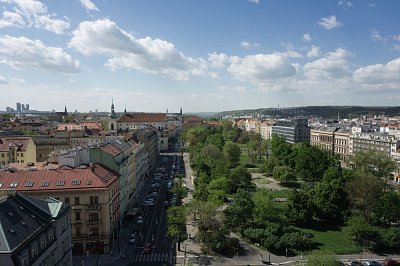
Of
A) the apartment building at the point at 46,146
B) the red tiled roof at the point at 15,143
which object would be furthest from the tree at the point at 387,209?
the red tiled roof at the point at 15,143

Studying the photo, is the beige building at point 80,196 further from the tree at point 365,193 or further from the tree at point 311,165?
the tree at point 311,165

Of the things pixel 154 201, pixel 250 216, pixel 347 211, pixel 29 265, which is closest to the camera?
pixel 29 265

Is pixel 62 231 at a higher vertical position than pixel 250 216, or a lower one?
higher

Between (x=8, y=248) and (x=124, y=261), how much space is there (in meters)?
28.9

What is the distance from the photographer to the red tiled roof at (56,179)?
2591 inches

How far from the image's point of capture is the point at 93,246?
66.2 m

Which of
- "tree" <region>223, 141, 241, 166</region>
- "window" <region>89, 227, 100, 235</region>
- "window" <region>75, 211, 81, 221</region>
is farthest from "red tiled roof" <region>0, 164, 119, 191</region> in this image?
"tree" <region>223, 141, 241, 166</region>

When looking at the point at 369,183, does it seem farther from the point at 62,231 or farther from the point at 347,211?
the point at 62,231

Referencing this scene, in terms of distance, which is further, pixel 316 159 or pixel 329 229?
pixel 316 159

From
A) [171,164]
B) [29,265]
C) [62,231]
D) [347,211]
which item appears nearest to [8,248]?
[29,265]

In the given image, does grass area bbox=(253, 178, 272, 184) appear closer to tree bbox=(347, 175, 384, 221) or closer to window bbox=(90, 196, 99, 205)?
tree bbox=(347, 175, 384, 221)

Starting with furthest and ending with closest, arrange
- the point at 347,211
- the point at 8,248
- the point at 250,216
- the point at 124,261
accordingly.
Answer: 1. the point at 347,211
2. the point at 250,216
3. the point at 124,261
4. the point at 8,248

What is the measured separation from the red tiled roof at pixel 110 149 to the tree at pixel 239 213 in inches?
1050

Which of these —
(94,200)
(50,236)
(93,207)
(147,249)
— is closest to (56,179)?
(94,200)
